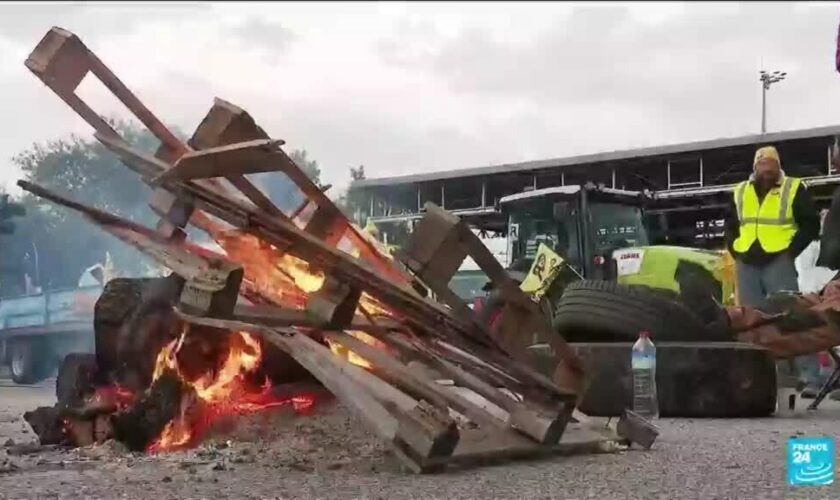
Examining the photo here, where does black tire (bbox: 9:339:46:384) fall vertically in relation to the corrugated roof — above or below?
below

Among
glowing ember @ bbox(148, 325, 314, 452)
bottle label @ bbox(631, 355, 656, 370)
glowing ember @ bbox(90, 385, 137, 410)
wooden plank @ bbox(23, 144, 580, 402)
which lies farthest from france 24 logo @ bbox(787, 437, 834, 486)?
glowing ember @ bbox(90, 385, 137, 410)

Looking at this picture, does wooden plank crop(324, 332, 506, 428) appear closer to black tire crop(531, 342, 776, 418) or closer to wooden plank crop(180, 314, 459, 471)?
wooden plank crop(180, 314, 459, 471)

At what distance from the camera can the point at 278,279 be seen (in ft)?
15.6

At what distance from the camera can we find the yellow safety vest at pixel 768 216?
6707 millimetres

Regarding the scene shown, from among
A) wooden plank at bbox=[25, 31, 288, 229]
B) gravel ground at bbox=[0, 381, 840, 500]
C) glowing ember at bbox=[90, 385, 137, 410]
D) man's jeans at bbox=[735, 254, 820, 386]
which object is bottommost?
gravel ground at bbox=[0, 381, 840, 500]

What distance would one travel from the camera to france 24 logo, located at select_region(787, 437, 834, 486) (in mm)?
3342

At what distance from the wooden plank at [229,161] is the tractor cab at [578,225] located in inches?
291

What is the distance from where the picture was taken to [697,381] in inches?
232

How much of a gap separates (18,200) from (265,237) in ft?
21.6

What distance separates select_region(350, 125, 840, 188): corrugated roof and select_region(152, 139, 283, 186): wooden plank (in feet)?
16.0

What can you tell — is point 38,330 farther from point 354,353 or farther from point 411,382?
point 411,382

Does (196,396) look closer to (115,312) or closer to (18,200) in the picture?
(115,312)

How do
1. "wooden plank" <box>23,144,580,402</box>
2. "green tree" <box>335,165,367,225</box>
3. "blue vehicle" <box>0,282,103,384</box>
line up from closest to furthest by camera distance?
"wooden plank" <box>23,144,580,402</box> → "green tree" <box>335,165,367,225</box> → "blue vehicle" <box>0,282,103,384</box>

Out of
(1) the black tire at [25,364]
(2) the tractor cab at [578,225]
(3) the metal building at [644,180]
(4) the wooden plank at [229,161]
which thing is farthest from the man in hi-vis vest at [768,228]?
(1) the black tire at [25,364]
